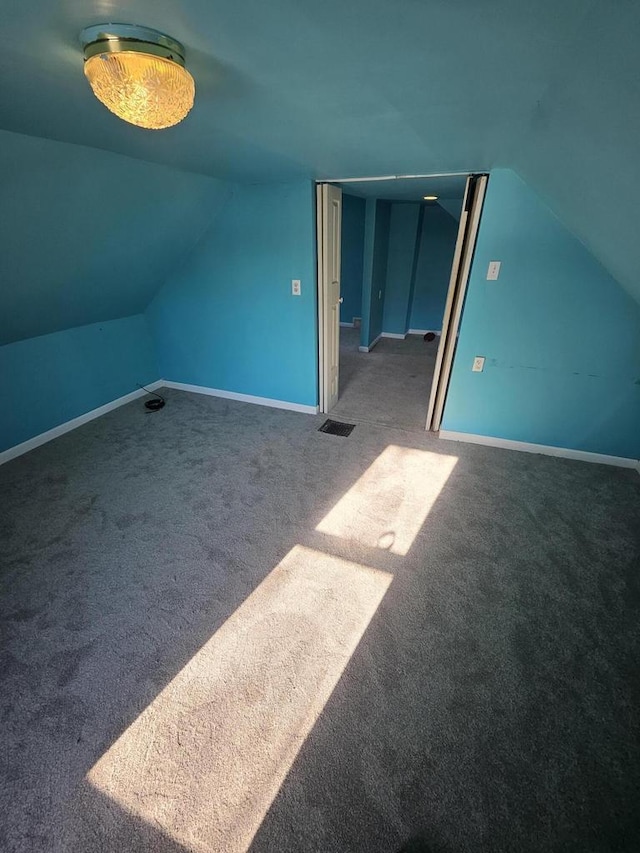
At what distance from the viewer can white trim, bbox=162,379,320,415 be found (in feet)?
11.4

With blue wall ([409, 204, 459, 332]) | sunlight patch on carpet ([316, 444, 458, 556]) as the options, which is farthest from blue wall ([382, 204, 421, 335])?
sunlight patch on carpet ([316, 444, 458, 556])

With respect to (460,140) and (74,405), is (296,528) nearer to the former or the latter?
(460,140)

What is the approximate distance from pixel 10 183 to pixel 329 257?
199cm

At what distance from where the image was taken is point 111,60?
0.86 metres

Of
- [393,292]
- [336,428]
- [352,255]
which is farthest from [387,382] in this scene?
[352,255]

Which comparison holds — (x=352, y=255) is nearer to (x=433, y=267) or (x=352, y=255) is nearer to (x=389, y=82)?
(x=433, y=267)

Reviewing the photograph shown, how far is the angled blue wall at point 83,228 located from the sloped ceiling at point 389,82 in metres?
0.26

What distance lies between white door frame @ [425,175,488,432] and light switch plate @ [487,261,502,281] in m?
0.14

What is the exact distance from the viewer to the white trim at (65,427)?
277 centimetres

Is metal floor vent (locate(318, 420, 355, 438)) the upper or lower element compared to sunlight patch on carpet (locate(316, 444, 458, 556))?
upper

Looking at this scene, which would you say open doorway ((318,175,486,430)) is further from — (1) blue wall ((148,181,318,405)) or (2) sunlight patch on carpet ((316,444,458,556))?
(2) sunlight patch on carpet ((316,444,458,556))

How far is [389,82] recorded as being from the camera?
3.28ft

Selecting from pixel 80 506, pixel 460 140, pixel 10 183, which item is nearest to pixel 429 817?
pixel 80 506

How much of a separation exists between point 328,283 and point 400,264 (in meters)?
2.94
